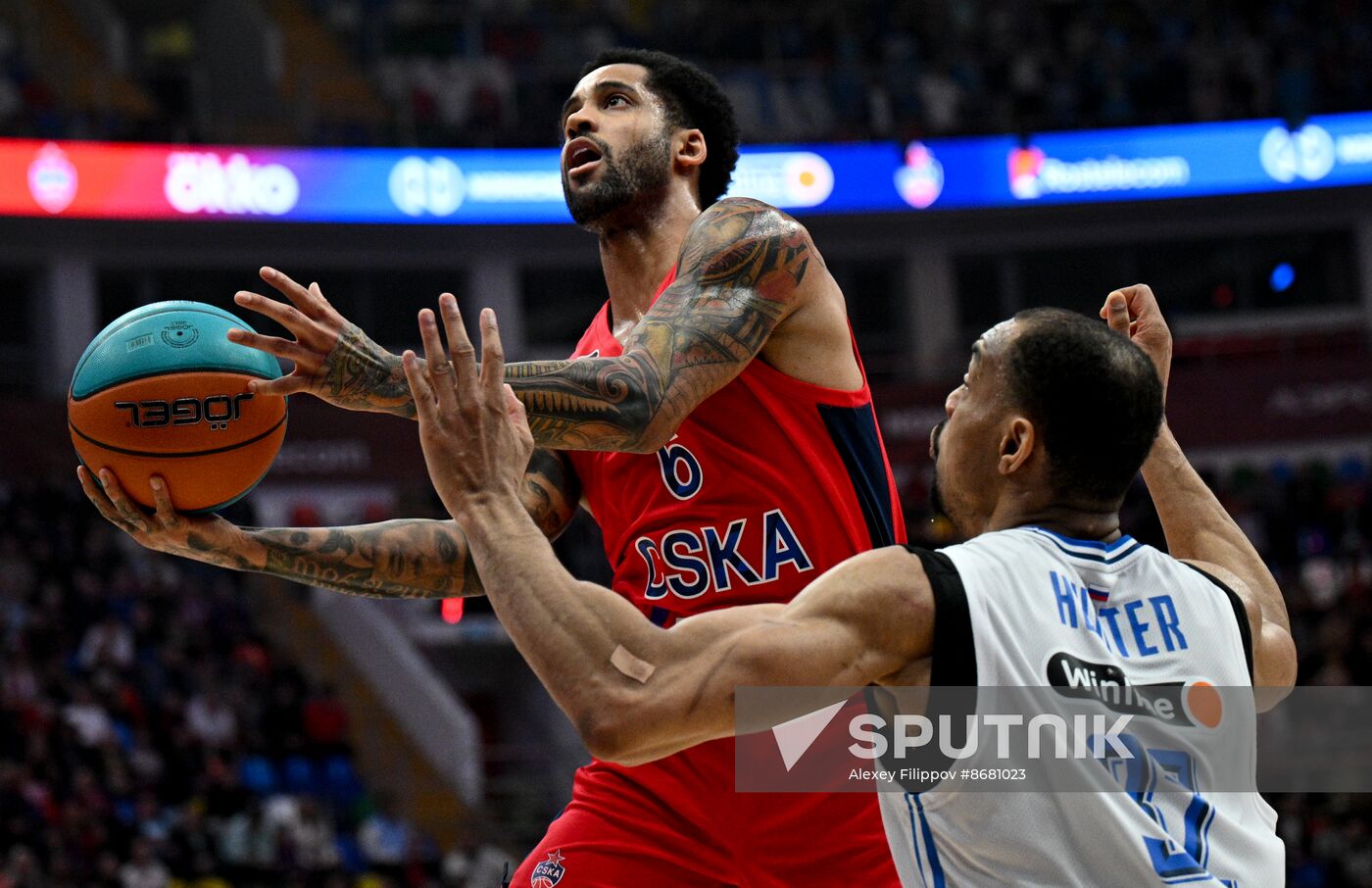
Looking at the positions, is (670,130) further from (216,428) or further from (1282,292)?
(1282,292)

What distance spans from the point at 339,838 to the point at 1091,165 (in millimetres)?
12553

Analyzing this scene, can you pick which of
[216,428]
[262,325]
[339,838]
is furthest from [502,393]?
[262,325]

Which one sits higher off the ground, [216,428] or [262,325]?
[262,325]

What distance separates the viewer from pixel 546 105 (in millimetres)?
19141

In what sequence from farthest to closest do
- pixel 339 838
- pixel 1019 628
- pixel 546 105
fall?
pixel 546 105 < pixel 339 838 < pixel 1019 628

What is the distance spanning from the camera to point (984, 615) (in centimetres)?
221

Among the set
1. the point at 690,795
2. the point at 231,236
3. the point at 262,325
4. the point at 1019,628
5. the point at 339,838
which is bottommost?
the point at 339,838

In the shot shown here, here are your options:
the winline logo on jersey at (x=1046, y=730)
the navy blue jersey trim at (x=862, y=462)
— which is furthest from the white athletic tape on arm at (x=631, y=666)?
the navy blue jersey trim at (x=862, y=462)

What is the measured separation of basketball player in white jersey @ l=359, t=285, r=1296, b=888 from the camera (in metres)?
2.17

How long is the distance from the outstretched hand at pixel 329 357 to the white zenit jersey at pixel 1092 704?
1.25 metres

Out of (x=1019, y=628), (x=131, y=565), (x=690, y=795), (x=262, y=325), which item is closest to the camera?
(x=1019, y=628)

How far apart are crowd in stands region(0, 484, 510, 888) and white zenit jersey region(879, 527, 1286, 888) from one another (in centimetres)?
950

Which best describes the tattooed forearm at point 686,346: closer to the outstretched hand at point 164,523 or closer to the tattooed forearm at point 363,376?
the tattooed forearm at point 363,376

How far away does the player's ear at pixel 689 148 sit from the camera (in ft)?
13.2
